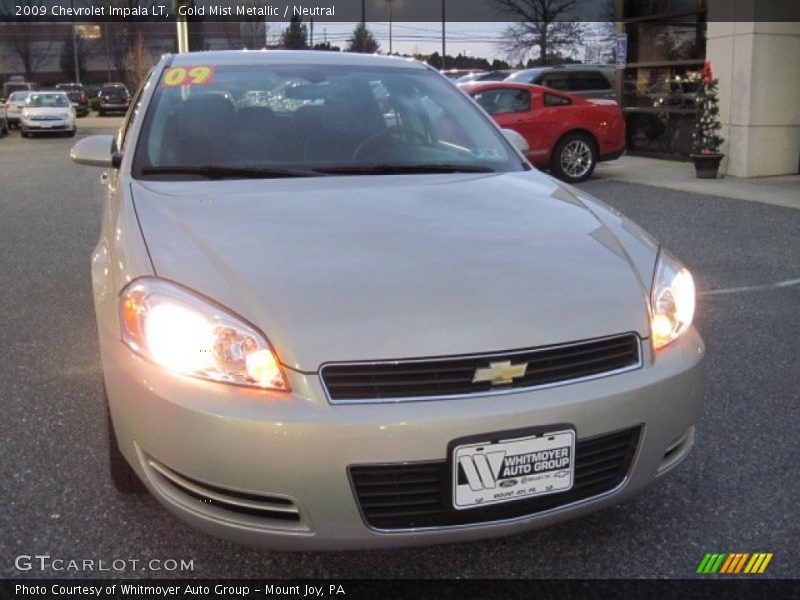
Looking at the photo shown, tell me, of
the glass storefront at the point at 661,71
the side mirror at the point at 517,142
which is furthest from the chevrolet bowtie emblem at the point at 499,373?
the glass storefront at the point at 661,71

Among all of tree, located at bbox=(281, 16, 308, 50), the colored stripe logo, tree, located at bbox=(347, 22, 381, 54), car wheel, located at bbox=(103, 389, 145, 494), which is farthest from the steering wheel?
tree, located at bbox=(347, 22, 381, 54)

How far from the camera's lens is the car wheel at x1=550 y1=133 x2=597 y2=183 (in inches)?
472

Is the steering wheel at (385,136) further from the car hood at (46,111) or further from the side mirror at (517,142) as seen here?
the car hood at (46,111)

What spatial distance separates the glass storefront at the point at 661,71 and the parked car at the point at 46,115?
58.5 feet

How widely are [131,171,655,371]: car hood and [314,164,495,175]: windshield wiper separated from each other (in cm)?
25

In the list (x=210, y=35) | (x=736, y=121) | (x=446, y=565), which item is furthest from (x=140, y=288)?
(x=210, y=35)

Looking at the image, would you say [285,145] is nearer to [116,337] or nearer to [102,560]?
[116,337]

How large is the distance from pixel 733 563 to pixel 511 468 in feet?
2.84

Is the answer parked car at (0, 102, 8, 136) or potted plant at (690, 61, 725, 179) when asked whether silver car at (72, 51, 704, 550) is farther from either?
parked car at (0, 102, 8, 136)

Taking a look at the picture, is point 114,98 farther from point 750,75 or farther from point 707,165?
point 750,75

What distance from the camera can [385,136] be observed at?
11.6 feet

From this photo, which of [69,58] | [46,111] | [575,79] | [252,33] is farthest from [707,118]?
[69,58]

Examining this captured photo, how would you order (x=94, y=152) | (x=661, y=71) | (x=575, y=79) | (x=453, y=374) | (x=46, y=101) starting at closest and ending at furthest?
1. (x=453, y=374)
2. (x=94, y=152)
3. (x=661, y=71)
4. (x=575, y=79)
5. (x=46, y=101)

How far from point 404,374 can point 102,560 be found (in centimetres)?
113
